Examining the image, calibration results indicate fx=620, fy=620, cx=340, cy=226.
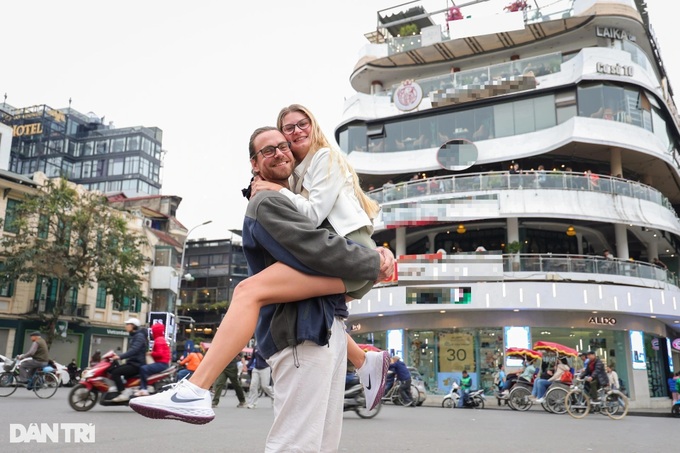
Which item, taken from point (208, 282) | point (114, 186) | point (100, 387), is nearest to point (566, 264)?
point (100, 387)

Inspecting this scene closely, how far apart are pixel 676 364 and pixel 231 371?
3421 centimetres

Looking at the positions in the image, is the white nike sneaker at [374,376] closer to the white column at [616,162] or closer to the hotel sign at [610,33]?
the white column at [616,162]

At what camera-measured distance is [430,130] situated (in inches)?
1366

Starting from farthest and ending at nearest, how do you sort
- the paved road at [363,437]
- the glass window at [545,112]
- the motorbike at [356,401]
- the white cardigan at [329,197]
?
the glass window at [545,112] → the motorbike at [356,401] → the paved road at [363,437] → the white cardigan at [329,197]

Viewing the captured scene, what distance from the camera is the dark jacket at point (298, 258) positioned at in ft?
7.91

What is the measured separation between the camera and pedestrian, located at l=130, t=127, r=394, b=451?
2371 mm

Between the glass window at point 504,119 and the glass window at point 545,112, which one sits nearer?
the glass window at point 545,112

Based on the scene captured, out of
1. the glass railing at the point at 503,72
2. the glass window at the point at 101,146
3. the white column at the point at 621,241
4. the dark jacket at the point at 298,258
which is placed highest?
the glass window at the point at 101,146

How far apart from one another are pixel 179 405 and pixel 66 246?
111 ft

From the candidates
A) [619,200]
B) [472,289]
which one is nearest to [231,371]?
[472,289]

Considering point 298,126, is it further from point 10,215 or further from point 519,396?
point 10,215

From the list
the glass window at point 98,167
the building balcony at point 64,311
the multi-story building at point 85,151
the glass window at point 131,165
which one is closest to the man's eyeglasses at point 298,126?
the building balcony at point 64,311

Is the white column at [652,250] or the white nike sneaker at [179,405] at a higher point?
the white column at [652,250]

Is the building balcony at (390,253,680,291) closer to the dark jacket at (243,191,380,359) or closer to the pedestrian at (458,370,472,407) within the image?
the pedestrian at (458,370,472,407)
